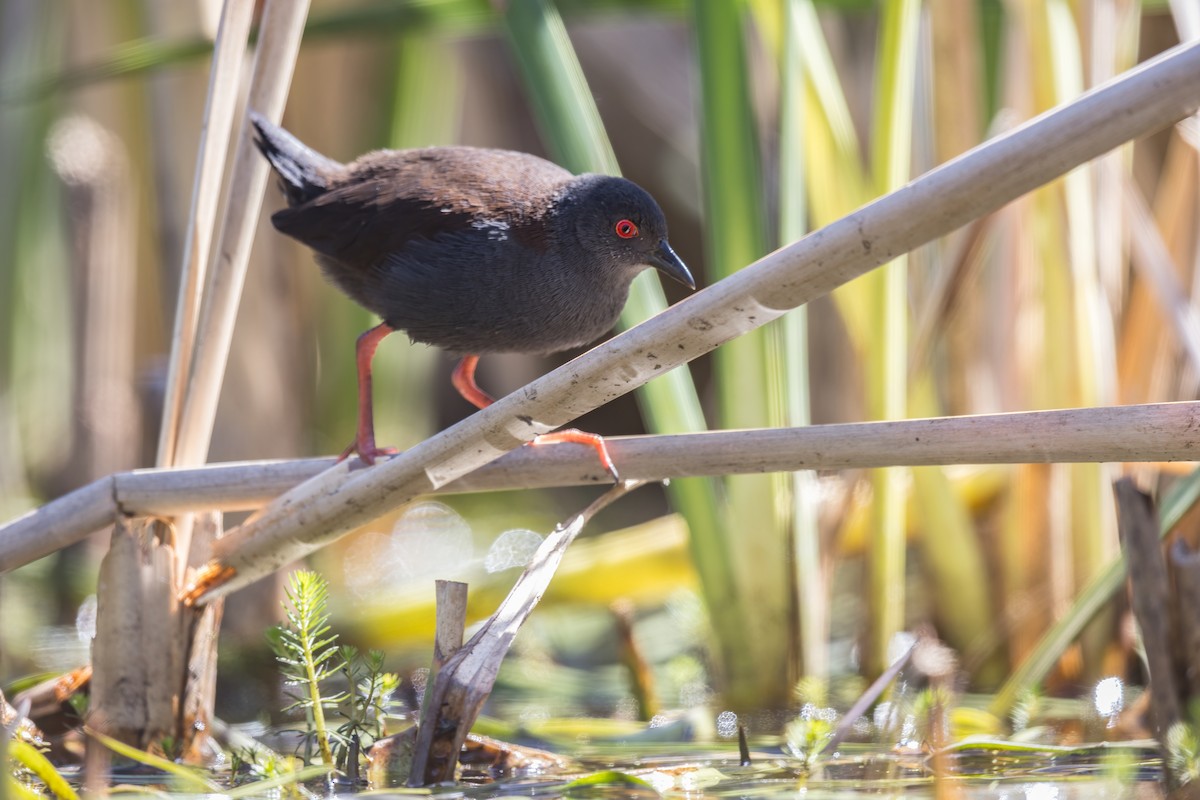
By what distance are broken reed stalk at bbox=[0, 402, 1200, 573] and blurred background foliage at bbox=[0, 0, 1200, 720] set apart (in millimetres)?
821

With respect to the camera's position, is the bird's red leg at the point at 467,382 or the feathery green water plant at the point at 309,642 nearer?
the feathery green water plant at the point at 309,642

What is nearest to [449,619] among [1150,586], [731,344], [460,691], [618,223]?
[460,691]

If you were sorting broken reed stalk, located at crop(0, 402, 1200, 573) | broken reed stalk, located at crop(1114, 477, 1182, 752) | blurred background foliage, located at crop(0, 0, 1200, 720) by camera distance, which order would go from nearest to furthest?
1. broken reed stalk, located at crop(0, 402, 1200, 573)
2. broken reed stalk, located at crop(1114, 477, 1182, 752)
3. blurred background foliage, located at crop(0, 0, 1200, 720)

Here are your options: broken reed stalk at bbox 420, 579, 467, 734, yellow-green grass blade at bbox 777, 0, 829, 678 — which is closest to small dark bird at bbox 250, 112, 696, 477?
Result: yellow-green grass blade at bbox 777, 0, 829, 678

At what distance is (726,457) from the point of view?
2049 millimetres

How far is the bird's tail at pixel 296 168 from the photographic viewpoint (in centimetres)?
282

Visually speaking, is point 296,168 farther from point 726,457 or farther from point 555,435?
point 726,457

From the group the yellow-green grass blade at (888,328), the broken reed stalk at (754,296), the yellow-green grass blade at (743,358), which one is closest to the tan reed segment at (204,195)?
the broken reed stalk at (754,296)

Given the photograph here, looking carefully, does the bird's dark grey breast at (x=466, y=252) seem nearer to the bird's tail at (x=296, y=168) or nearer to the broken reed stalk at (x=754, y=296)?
the bird's tail at (x=296, y=168)

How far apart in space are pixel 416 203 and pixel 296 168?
36 cm

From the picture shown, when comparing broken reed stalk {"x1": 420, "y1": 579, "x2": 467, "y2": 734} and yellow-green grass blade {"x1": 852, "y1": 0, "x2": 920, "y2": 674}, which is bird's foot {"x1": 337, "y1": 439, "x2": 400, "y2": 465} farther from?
yellow-green grass blade {"x1": 852, "y1": 0, "x2": 920, "y2": 674}

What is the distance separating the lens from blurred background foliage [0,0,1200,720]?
306 cm

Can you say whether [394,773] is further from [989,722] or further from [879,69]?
[879,69]

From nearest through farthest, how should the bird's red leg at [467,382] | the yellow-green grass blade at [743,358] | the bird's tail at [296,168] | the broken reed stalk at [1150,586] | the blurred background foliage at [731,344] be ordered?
the broken reed stalk at [1150,586] → the bird's tail at [296,168] → the yellow-green grass blade at [743,358] → the blurred background foliage at [731,344] → the bird's red leg at [467,382]
